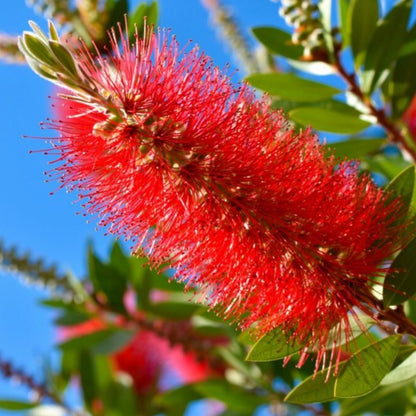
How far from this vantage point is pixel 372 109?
2252mm

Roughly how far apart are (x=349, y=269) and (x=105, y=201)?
63 cm

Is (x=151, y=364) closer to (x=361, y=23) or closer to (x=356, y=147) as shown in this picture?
(x=356, y=147)

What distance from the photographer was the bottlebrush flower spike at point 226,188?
1.56 metres

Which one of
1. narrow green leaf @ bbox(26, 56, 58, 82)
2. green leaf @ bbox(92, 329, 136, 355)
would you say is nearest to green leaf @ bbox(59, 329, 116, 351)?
green leaf @ bbox(92, 329, 136, 355)

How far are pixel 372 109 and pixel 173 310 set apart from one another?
132cm

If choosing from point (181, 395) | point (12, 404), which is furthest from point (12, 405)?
point (181, 395)

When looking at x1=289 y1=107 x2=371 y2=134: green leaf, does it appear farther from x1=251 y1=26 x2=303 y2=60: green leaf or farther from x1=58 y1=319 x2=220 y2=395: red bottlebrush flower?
x1=58 y1=319 x2=220 y2=395: red bottlebrush flower

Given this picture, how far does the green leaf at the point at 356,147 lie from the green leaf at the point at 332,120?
0.05 metres

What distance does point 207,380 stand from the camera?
115 inches

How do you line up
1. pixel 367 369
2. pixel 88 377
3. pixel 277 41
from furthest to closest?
pixel 88 377 → pixel 277 41 → pixel 367 369

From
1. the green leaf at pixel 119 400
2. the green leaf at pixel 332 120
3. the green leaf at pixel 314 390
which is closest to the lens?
the green leaf at pixel 314 390

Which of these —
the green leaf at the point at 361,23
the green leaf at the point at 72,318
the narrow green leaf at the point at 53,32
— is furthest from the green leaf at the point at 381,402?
the narrow green leaf at the point at 53,32

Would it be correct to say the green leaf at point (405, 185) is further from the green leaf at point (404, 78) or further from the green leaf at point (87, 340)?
the green leaf at point (87, 340)

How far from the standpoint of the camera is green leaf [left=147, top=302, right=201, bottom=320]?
2928 millimetres
